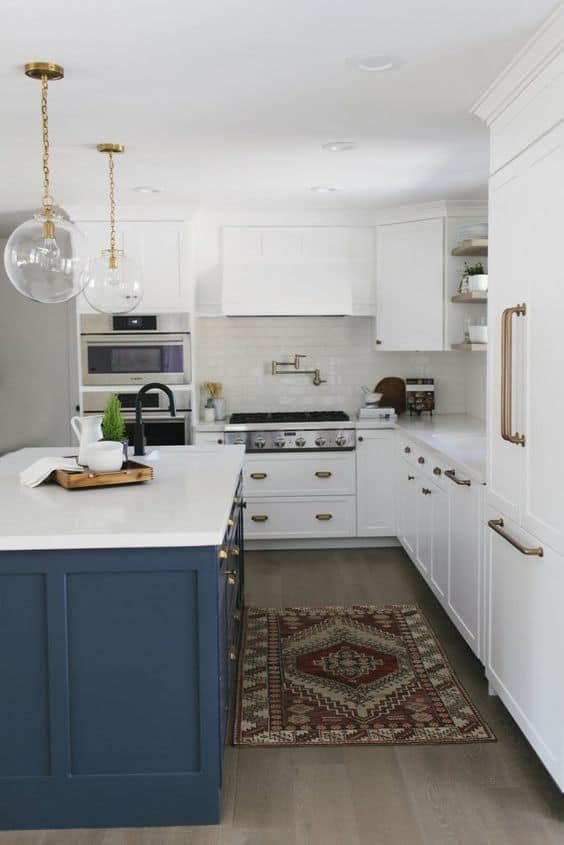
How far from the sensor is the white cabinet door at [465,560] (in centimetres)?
375

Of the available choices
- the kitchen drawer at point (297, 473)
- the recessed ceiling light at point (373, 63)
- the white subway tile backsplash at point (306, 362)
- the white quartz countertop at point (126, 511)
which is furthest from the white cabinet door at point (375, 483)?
the recessed ceiling light at point (373, 63)

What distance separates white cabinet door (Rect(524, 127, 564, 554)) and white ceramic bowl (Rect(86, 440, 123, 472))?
5.16ft

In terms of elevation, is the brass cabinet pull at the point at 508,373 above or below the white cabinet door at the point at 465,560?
above

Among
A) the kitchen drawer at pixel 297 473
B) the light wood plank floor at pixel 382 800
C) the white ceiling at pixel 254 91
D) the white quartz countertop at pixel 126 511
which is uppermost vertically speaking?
the white ceiling at pixel 254 91

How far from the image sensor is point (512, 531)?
3178 millimetres

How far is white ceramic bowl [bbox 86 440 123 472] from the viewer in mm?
3447

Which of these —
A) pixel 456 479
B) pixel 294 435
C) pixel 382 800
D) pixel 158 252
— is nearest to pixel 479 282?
pixel 294 435

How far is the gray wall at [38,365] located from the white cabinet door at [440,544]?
3862 millimetres

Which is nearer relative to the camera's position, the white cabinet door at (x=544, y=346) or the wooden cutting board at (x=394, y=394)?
the white cabinet door at (x=544, y=346)

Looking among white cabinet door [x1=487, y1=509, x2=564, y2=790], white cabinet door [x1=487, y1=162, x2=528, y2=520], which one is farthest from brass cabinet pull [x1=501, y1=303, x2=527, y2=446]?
white cabinet door [x1=487, y1=509, x2=564, y2=790]

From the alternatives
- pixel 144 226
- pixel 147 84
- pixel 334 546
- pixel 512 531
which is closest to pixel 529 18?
pixel 147 84

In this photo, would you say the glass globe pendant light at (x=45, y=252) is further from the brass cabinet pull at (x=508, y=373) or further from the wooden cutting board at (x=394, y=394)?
the wooden cutting board at (x=394, y=394)

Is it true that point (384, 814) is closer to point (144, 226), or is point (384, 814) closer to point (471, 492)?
point (471, 492)

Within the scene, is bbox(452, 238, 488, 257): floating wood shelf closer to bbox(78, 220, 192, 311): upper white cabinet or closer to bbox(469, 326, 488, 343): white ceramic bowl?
bbox(469, 326, 488, 343): white ceramic bowl
